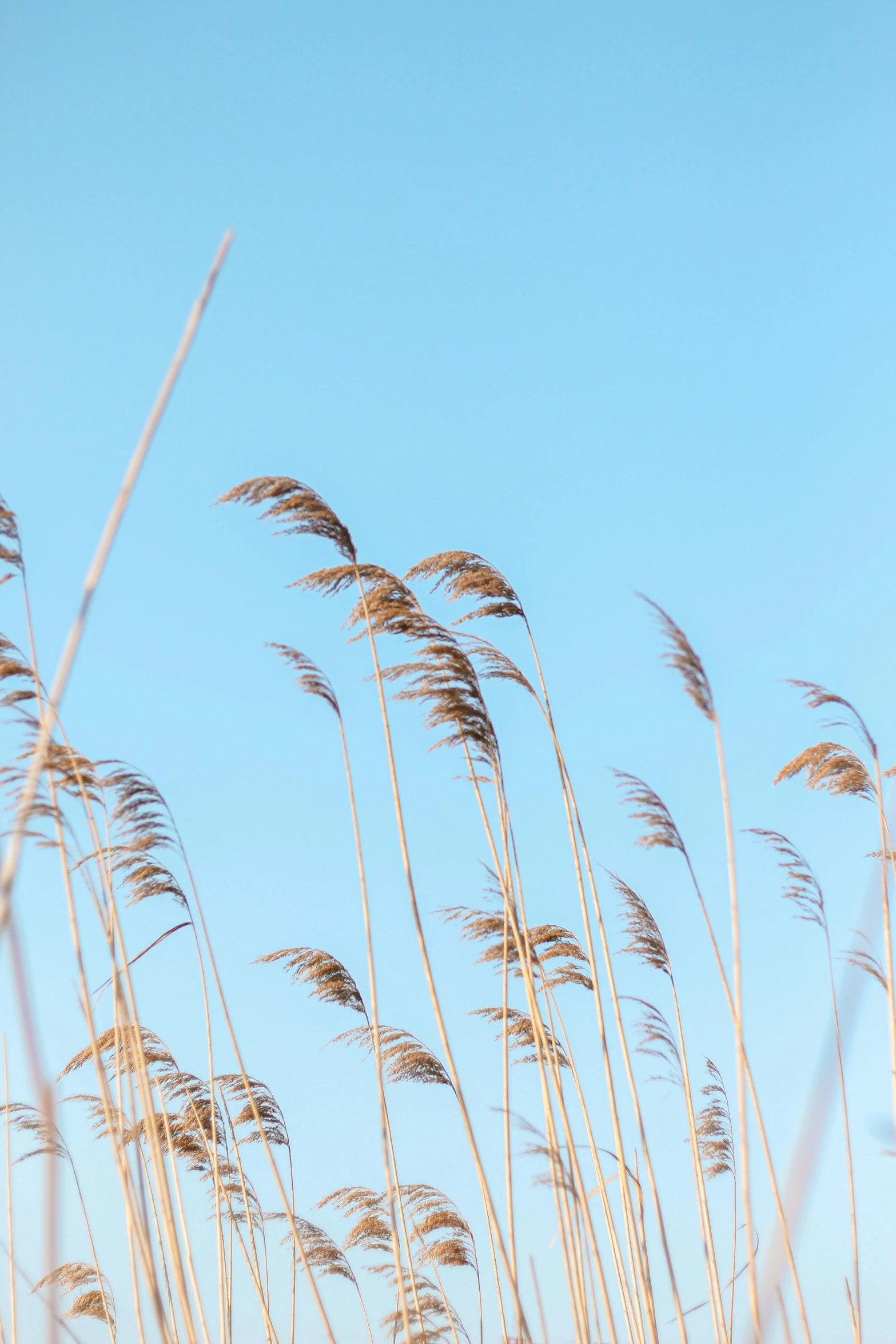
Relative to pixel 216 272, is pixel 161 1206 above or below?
below

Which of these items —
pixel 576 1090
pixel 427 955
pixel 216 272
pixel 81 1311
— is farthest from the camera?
pixel 81 1311

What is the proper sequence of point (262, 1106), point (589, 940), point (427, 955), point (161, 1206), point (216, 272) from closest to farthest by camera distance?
point (216, 272) < point (161, 1206) < point (427, 955) < point (589, 940) < point (262, 1106)

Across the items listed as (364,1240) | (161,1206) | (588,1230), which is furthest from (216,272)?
(364,1240)

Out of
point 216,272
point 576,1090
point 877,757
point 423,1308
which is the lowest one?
point 423,1308

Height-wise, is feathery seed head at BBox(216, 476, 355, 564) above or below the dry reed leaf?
above

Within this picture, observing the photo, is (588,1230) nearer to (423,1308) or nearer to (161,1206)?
(161,1206)

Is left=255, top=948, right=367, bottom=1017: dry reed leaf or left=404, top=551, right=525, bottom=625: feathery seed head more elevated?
left=404, top=551, right=525, bottom=625: feathery seed head

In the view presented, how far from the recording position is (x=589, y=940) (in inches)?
175

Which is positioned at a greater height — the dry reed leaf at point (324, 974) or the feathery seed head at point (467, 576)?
the feathery seed head at point (467, 576)

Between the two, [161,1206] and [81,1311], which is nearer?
[161,1206]

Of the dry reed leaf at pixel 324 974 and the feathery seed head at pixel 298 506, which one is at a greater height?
the feathery seed head at pixel 298 506

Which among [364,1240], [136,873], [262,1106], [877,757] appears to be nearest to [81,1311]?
[364,1240]

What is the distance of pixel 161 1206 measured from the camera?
3.46m

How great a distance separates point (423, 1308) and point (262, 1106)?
270 centimetres
